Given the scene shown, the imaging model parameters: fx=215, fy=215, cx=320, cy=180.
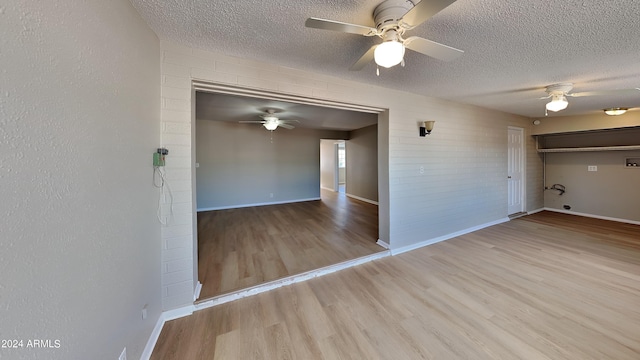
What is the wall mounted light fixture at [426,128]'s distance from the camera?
3.16 metres

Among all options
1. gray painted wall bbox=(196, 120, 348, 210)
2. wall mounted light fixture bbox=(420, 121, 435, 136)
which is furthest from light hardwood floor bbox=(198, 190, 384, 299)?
wall mounted light fixture bbox=(420, 121, 435, 136)

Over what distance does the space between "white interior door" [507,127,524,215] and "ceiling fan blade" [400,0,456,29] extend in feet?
16.7

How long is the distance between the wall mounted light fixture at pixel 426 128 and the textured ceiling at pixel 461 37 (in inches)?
22.3

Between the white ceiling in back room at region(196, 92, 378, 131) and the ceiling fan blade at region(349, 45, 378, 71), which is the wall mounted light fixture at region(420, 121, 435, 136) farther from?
the ceiling fan blade at region(349, 45, 378, 71)

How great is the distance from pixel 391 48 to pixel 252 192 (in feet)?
18.4

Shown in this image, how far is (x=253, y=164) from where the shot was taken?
624 centimetres

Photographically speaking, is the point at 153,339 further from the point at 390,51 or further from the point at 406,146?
the point at 406,146

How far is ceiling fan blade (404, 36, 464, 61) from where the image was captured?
1412 millimetres

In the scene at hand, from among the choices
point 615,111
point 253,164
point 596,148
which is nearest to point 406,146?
point 615,111

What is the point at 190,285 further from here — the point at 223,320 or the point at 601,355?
the point at 601,355

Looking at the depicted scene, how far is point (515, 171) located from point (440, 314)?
15.9 feet

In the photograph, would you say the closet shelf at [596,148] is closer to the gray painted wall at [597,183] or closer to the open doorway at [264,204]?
the gray painted wall at [597,183]

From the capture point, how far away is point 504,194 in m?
4.55

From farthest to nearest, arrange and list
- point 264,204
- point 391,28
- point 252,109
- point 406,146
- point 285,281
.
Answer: point 264,204 → point 252,109 → point 406,146 → point 285,281 → point 391,28
